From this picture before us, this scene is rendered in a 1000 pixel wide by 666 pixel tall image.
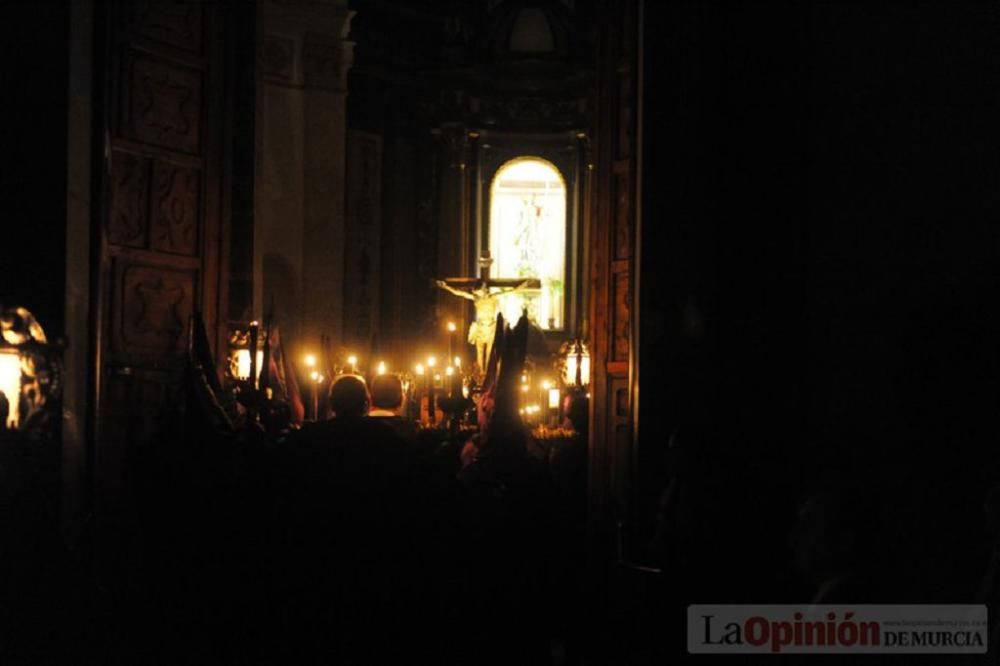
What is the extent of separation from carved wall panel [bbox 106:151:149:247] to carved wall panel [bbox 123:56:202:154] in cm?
26

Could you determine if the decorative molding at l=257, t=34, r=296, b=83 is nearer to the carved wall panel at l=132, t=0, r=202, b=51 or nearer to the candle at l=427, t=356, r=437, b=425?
the candle at l=427, t=356, r=437, b=425

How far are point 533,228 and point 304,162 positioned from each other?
748cm

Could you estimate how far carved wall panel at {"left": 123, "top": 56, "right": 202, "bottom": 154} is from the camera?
12.7 meters

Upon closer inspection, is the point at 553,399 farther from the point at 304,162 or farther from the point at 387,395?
the point at 387,395

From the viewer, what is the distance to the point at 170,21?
13.3 metres

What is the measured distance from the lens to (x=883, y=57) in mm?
9234

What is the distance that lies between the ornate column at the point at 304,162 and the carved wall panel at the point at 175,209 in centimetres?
786

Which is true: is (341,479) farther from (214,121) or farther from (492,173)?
(492,173)

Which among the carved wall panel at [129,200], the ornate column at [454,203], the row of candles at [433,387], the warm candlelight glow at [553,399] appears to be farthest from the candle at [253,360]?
the ornate column at [454,203]

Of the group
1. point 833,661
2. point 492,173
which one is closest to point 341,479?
point 833,661

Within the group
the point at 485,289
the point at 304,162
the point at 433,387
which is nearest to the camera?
the point at 433,387

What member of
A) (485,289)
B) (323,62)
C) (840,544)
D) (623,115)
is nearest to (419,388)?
(623,115)

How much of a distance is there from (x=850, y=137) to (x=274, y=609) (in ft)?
16.0

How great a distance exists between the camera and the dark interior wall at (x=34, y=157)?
9.05 meters
